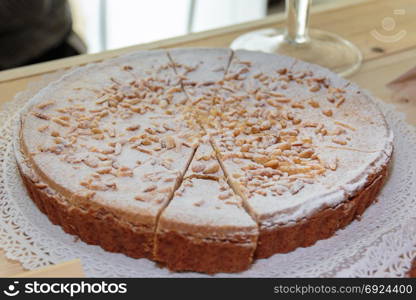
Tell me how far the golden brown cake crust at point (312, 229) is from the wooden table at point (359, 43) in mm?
548

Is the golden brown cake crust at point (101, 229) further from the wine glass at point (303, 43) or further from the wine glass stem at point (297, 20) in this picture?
the wine glass stem at point (297, 20)

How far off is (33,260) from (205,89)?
705 mm

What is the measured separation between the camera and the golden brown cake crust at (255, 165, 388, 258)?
3.95 feet

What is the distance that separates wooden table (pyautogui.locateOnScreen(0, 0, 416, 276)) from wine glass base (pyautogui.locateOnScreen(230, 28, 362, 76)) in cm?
4

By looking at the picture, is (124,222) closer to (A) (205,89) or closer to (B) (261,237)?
(B) (261,237)

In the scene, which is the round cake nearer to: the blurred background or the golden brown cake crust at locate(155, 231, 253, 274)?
the golden brown cake crust at locate(155, 231, 253, 274)

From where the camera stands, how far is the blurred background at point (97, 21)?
241 centimetres

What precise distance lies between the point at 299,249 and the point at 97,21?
248 centimetres

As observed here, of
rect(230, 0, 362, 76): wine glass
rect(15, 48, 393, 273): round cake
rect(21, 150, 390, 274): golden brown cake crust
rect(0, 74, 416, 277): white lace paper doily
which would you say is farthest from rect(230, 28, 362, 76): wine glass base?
rect(21, 150, 390, 274): golden brown cake crust

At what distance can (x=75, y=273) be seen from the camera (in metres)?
1.14

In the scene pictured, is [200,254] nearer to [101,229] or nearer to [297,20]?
[101,229]

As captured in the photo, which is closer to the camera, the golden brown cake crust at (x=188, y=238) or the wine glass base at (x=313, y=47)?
the golden brown cake crust at (x=188, y=238)

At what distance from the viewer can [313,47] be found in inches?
83.8

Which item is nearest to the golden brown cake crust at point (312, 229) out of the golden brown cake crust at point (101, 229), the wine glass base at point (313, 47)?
the golden brown cake crust at point (101, 229)
